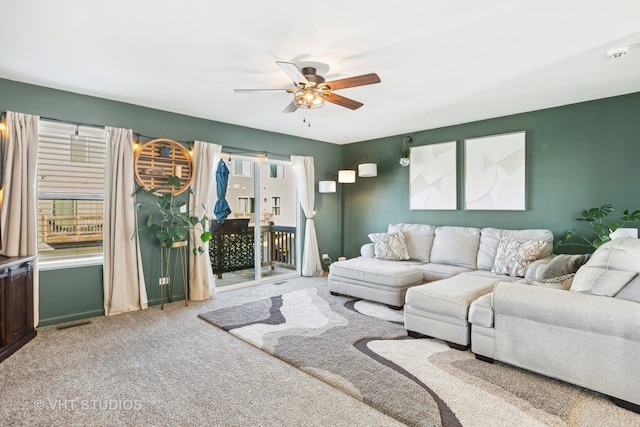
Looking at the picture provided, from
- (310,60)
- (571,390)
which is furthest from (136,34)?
(571,390)

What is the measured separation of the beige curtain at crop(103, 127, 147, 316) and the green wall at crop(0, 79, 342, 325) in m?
0.14

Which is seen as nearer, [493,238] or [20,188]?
[20,188]

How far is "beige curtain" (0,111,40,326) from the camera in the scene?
3.39 meters

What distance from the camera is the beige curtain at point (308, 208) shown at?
6.20 m

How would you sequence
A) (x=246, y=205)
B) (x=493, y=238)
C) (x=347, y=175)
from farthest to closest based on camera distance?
(x=347, y=175), (x=246, y=205), (x=493, y=238)

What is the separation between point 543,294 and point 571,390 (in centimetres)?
67

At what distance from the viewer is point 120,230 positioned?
160 inches

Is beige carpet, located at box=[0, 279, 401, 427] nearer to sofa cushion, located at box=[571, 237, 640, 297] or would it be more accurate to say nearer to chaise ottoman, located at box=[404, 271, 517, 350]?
chaise ottoman, located at box=[404, 271, 517, 350]

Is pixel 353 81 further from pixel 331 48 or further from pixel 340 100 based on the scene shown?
pixel 340 100

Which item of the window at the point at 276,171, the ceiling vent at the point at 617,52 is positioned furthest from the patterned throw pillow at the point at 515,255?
the window at the point at 276,171

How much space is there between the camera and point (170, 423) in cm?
205

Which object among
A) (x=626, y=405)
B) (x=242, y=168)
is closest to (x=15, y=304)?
(x=242, y=168)

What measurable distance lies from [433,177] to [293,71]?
359 cm

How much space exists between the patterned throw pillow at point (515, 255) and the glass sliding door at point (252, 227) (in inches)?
135
